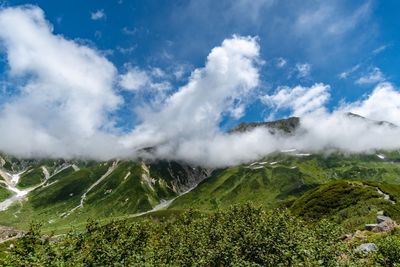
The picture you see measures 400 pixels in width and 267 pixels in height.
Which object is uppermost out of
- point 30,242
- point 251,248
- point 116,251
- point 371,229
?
point 30,242

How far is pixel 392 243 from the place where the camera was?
50.1 meters

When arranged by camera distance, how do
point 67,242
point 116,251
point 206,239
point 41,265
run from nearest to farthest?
point 41,265 → point 67,242 → point 116,251 → point 206,239

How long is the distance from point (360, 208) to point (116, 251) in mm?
149887

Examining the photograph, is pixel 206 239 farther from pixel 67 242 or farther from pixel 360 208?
pixel 360 208

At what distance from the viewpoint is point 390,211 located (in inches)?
5792

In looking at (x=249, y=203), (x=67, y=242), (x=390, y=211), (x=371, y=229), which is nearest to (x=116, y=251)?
(x=67, y=242)

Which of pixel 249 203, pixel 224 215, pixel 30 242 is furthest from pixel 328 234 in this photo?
pixel 224 215

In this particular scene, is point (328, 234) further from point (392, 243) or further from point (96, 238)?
point (96, 238)

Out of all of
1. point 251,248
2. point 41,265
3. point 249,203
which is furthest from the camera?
point 249,203

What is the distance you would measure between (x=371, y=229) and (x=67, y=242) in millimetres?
94597

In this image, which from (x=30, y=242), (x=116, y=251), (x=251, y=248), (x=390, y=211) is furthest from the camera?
(x=390, y=211)

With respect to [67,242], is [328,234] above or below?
below

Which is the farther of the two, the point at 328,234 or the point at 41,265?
the point at 328,234

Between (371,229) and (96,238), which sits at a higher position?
(96,238)
